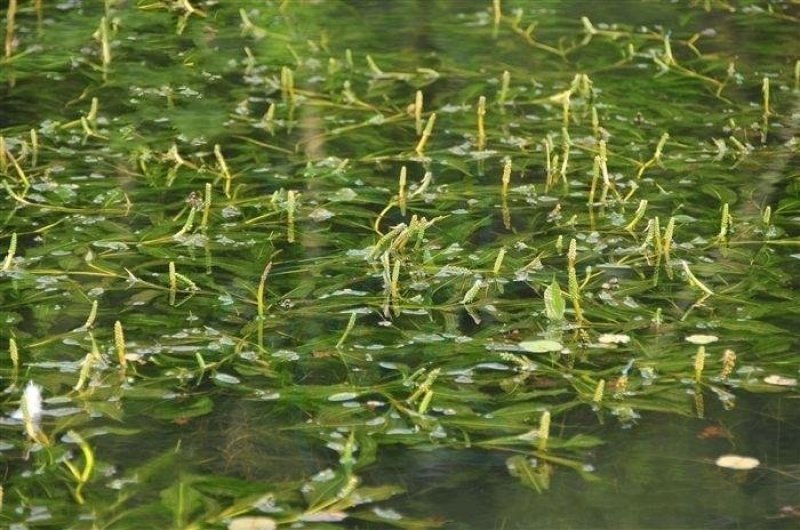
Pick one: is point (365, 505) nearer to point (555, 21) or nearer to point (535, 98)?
point (535, 98)

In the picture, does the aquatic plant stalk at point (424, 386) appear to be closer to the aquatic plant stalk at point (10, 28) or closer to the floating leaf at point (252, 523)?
the floating leaf at point (252, 523)

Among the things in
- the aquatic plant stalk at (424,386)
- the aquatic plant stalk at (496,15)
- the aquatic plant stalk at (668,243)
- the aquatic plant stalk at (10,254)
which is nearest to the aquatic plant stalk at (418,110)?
the aquatic plant stalk at (496,15)

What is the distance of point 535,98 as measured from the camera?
471 centimetres

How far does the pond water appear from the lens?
2645 millimetres

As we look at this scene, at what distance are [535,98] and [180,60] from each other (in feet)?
3.78

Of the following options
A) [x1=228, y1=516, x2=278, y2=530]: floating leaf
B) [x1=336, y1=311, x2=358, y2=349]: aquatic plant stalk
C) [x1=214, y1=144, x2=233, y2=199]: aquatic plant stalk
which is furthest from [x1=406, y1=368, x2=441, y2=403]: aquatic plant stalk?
[x1=214, y1=144, x2=233, y2=199]: aquatic plant stalk

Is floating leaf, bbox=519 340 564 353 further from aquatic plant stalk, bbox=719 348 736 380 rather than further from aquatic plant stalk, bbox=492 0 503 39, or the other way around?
aquatic plant stalk, bbox=492 0 503 39

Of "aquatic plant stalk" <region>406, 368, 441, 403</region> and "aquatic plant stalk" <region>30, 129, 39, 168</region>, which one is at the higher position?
"aquatic plant stalk" <region>406, 368, 441, 403</region>

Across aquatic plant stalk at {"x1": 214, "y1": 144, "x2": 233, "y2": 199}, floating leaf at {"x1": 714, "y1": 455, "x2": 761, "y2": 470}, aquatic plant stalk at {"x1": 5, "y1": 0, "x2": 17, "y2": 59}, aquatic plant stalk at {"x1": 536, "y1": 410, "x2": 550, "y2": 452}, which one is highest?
aquatic plant stalk at {"x1": 536, "y1": 410, "x2": 550, "y2": 452}

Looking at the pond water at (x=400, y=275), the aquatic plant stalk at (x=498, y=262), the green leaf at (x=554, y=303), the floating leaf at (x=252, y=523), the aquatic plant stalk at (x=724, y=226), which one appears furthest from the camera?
the aquatic plant stalk at (x=724, y=226)

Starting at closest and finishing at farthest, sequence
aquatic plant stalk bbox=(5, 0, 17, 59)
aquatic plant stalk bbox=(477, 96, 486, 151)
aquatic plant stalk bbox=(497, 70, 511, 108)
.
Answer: aquatic plant stalk bbox=(477, 96, 486, 151), aquatic plant stalk bbox=(497, 70, 511, 108), aquatic plant stalk bbox=(5, 0, 17, 59)

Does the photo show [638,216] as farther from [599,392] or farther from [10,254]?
[10,254]

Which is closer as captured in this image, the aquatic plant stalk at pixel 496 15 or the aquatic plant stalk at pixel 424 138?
the aquatic plant stalk at pixel 424 138

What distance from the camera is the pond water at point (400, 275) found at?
104 inches
